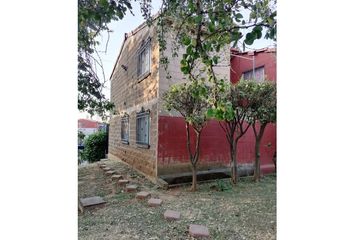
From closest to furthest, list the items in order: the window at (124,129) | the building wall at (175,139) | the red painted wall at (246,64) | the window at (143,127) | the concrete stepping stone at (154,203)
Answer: the concrete stepping stone at (154,203)
the building wall at (175,139)
the window at (143,127)
the red painted wall at (246,64)
the window at (124,129)

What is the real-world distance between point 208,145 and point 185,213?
3.02 metres

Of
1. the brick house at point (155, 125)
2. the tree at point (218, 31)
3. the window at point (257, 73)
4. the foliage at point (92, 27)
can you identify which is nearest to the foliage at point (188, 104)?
the brick house at point (155, 125)

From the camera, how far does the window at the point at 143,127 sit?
21.6ft

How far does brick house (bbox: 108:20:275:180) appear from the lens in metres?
5.94

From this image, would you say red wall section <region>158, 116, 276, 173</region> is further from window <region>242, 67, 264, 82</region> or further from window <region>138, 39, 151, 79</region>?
window <region>242, 67, 264, 82</region>

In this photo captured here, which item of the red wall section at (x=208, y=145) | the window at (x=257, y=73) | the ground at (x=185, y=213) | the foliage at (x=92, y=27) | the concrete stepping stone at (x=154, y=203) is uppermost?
the window at (x=257, y=73)

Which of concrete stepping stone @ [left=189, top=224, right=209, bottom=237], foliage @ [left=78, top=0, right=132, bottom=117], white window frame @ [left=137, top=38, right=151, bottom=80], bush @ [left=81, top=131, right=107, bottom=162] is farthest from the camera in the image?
bush @ [left=81, top=131, right=107, bottom=162]

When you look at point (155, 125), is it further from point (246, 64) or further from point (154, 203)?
point (246, 64)

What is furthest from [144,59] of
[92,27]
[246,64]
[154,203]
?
[154,203]

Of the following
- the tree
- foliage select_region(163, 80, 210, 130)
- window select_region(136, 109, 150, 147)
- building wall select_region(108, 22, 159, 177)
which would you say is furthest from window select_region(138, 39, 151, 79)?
the tree

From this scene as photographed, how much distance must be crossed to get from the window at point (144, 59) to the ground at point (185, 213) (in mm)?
3376

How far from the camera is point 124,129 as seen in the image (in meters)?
9.28

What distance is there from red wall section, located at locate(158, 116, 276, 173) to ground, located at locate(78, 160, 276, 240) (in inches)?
35.8

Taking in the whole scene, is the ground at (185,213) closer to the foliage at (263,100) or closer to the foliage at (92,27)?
the foliage at (263,100)
